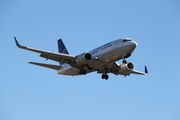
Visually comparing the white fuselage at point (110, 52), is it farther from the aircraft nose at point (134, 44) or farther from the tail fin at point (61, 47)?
the tail fin at point (61, 47)

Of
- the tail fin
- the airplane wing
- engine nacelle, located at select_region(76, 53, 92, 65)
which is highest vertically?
the tail fin

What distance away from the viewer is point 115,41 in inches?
1982

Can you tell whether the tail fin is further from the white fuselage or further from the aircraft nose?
the aircraft nose

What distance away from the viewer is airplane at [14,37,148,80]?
49125 mm

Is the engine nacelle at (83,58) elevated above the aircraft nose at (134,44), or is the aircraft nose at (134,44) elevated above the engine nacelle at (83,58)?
the aircraft nose at (134,44)

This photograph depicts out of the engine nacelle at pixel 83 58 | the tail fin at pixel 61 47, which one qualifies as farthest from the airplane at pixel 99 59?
the tail fin at pixel 61 47

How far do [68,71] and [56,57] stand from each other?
3.52 metres

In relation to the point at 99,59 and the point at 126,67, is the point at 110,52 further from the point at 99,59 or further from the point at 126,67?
the point at 126,67

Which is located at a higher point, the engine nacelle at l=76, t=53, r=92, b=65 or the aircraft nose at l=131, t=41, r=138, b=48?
the aircraft nose at l=131, t=41, r=138, b=48

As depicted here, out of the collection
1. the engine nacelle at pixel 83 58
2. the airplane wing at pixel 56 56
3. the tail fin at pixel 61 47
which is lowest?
the engine nacelle at pixel 83 58

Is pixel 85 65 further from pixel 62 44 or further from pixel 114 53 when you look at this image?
pixel 62 44

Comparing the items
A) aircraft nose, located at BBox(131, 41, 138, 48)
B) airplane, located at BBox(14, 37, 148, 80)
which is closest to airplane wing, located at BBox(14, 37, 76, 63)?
airplane, located at BBox(14, 37, 148, 80)

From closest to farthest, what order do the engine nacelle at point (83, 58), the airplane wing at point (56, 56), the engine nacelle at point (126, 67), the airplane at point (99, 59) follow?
the airplane at point (99, 59), the airplane wing at point (56, 56), the engine nacelle at point (83, 58), the engine nacelle at point (126, 67)

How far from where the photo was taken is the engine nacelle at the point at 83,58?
164 ft
